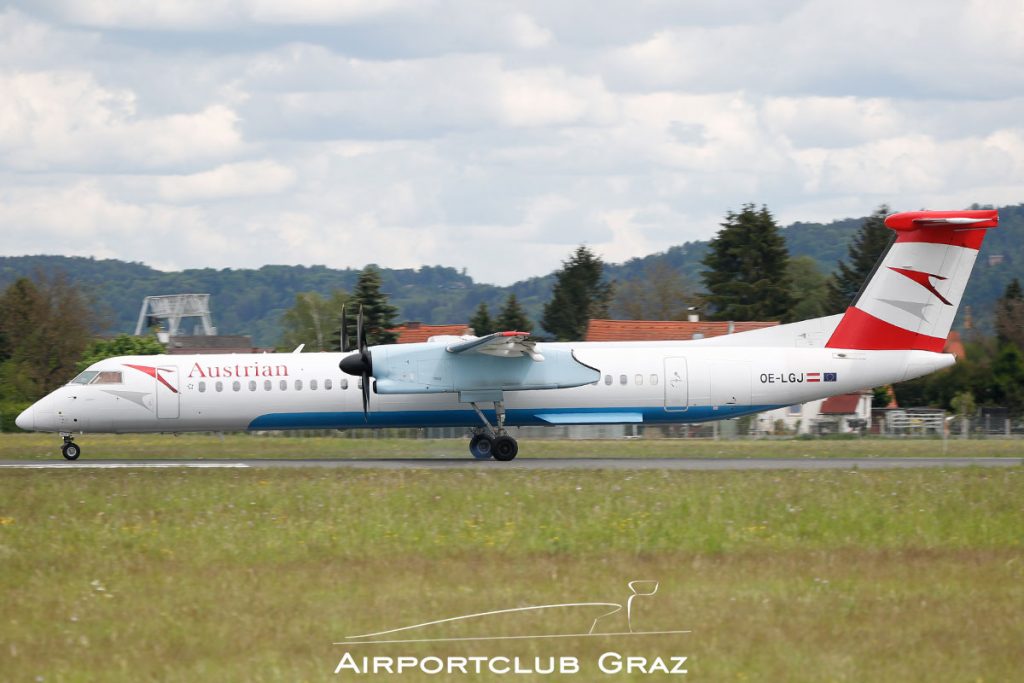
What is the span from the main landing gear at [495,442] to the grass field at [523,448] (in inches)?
110

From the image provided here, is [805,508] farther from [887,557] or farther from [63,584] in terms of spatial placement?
[63,584]

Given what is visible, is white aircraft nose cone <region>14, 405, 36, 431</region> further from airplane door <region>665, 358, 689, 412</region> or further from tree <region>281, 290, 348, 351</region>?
tree <region>281, 290, 348, 351</region>

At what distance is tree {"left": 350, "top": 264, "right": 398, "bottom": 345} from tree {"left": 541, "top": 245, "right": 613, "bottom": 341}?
33723 mm

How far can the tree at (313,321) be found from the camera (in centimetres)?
10450

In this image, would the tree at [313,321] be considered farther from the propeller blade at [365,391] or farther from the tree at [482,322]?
the propeller blade at [365,391]

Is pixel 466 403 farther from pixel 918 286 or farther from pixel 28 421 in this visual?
pixel 918 286

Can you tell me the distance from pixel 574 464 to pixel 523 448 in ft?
27.1

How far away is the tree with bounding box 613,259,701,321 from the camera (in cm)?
9600

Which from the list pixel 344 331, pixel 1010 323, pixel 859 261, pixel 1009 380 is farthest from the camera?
pixel 859 261

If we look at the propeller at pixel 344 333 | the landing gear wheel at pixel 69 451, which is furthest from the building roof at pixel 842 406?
the landing gear wheel at pixel 69 451

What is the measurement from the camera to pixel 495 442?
26203mm

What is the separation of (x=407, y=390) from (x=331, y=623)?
605 inches
